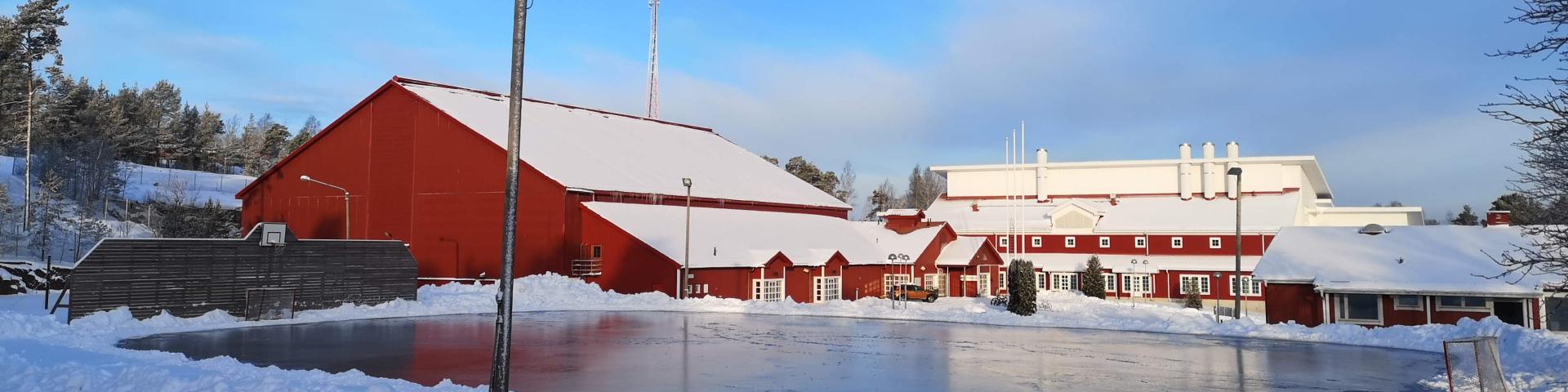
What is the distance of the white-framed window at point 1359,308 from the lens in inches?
1208

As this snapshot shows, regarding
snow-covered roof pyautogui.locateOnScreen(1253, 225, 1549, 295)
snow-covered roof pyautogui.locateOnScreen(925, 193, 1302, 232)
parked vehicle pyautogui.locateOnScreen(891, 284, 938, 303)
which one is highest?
snow-covered roof pyautogui.locateOnScreen(925, 193, 1302, 232)

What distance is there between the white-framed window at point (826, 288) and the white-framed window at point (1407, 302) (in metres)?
22.4

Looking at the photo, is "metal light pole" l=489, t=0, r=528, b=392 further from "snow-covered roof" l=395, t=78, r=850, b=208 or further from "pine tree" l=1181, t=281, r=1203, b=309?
"pine tree" l=1181, t=281, r=1203, b=309

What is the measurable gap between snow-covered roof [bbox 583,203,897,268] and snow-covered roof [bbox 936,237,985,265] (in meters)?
1.54

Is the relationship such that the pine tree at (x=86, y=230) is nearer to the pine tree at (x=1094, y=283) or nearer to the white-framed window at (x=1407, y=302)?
the pine tree at (x=1094, y=283)

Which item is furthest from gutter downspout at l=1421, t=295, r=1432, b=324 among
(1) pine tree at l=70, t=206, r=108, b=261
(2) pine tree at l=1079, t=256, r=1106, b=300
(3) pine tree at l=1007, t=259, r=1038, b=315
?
(1) pine tree at l=70, t=206, r=108, b=261

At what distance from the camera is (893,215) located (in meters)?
55.9

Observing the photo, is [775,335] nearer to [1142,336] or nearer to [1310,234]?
[1142,336]

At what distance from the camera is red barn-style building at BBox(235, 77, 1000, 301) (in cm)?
4088

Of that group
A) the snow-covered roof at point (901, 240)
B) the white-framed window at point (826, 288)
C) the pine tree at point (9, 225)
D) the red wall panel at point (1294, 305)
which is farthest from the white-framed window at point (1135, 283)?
the pine tree at point (9, 225)

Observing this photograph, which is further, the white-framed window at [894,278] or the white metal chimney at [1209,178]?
the white metal chimney at [1209,178]

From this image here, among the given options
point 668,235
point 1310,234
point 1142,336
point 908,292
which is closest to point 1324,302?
point 1310,234

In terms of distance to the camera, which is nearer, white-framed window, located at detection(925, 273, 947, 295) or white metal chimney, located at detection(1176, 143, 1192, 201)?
white-framed window, located at detection(925, 273, 947, 295)

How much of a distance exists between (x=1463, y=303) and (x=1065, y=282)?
30.0 m
